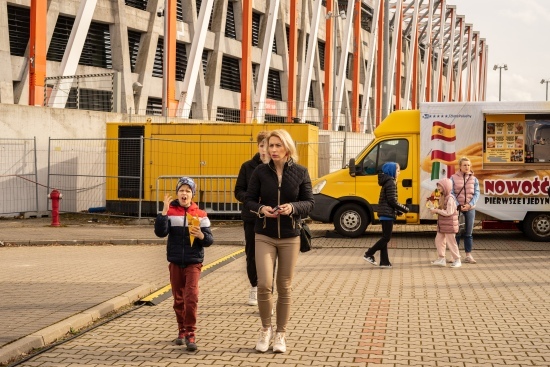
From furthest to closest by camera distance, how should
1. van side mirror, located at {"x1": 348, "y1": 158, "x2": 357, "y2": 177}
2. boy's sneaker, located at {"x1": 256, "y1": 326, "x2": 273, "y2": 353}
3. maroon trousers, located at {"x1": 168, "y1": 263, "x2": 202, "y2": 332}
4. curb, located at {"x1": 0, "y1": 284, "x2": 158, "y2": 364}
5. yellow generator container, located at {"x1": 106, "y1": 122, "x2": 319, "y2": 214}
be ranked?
yellow generator container, located at {"x1": 106, "y1": 122, "x2": 319, "y2": 214} < van side mirror, located at {"x1": 348, "y1": 158, "x2": 357, "y2": 177} < maroon trousers, located at {"x1": 168, "y1": 263, "x2": 202, "y2": 332} < boy's sneaker, located at {"x1": 256, "y1": 326, "x2": 273, "y2": 353} < curb, located at {"x1": 0, "y1": 284, "x2": 158, "y2": 364}

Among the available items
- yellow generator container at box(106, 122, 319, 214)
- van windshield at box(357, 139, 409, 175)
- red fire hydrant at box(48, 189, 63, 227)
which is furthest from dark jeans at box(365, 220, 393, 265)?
red fire hydrant at box(48, 189, 63, 227)

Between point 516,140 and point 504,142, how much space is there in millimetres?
238

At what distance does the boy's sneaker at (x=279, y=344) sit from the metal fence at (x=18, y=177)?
50.6 feet

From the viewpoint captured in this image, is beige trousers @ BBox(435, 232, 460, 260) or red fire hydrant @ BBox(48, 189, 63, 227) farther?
red fire hydrant @ BBox(48, 189, 63, 227)

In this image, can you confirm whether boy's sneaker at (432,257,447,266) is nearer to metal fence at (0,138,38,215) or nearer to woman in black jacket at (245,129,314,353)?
woman in black jacket at (245,129,314,353)

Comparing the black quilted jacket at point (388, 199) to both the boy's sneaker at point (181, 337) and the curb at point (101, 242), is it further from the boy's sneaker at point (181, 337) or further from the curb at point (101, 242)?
the boy's sneaker at point (181, 337)

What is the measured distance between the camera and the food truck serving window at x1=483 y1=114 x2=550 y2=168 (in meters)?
18.2

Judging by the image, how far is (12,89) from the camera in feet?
95.9

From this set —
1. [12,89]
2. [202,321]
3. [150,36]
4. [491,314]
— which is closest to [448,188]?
[491,314]

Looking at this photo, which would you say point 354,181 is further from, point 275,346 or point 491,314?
point 275,346

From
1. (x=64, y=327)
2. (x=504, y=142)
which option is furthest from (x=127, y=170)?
(x=64, y=327)

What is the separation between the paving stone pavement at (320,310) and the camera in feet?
22.6

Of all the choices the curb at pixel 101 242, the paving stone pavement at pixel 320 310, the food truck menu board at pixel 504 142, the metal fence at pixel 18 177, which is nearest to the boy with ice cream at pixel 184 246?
the paving stone pavement at pixel 320 310

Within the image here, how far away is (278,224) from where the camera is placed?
7.02 meters
